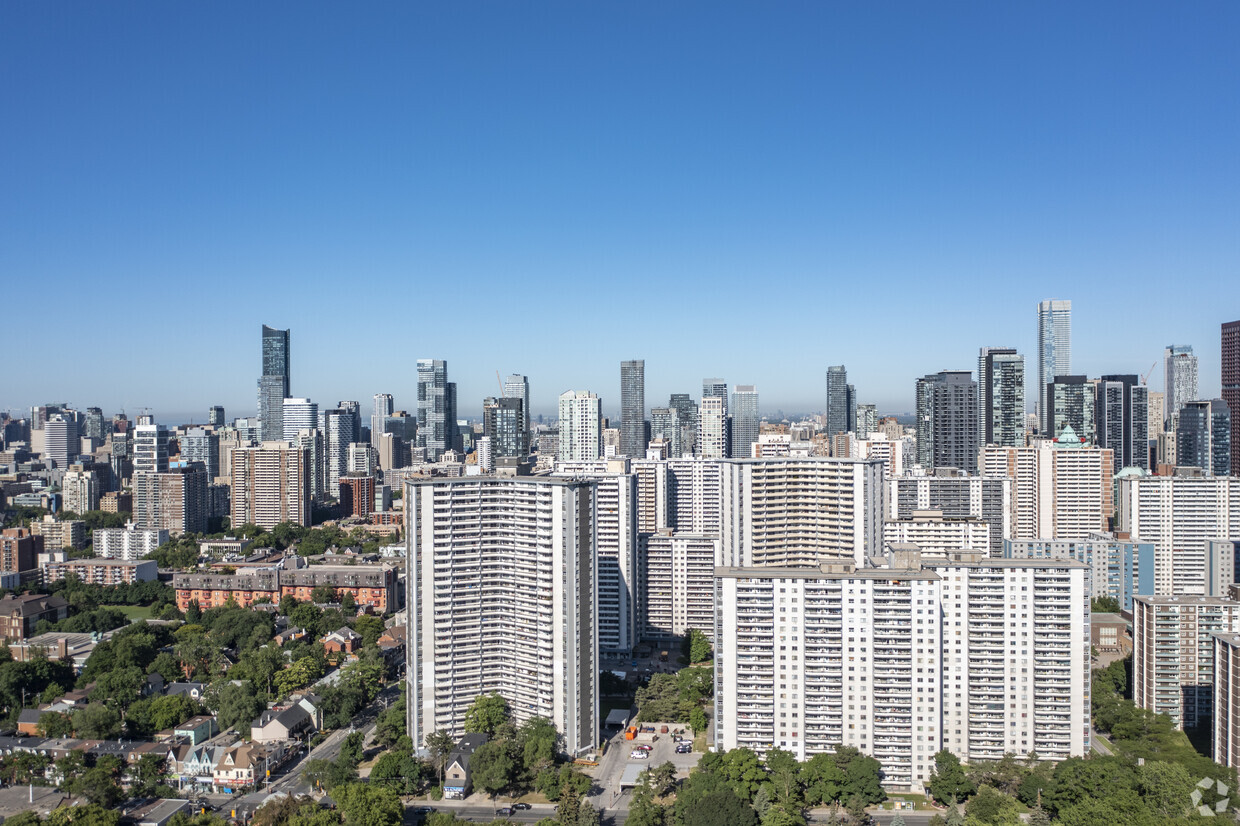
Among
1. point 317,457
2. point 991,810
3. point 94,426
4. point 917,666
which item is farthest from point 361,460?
point 991,810

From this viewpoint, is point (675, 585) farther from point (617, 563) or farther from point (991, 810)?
point (991, 810)

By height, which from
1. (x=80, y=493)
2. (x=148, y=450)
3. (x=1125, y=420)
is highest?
(x=1125, y=420)

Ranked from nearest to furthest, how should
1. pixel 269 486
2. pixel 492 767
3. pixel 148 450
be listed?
pixel 492 767
pixel 148 450
pixel 269 486

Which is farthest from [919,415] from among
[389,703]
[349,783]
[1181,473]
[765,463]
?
[349,783]

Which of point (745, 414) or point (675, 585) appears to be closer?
point (675, 585)

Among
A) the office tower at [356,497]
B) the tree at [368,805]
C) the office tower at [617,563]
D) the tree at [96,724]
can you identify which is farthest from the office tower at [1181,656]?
the office tower at [356,497]

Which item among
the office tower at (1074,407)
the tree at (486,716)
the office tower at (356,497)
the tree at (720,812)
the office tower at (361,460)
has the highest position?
the office tower at (1074,407)

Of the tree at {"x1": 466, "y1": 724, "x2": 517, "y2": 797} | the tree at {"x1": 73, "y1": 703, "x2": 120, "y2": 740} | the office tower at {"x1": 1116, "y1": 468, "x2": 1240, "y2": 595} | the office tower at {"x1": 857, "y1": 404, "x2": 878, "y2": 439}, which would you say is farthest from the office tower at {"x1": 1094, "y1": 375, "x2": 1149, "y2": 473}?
the tree at {"x1": 73, "y1": 703, "x2": 120, "y2": 740}

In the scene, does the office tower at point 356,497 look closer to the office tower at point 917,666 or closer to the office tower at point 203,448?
the office tower at point 203,448

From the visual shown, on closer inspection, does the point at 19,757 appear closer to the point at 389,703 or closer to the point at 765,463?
the point at 389,703
